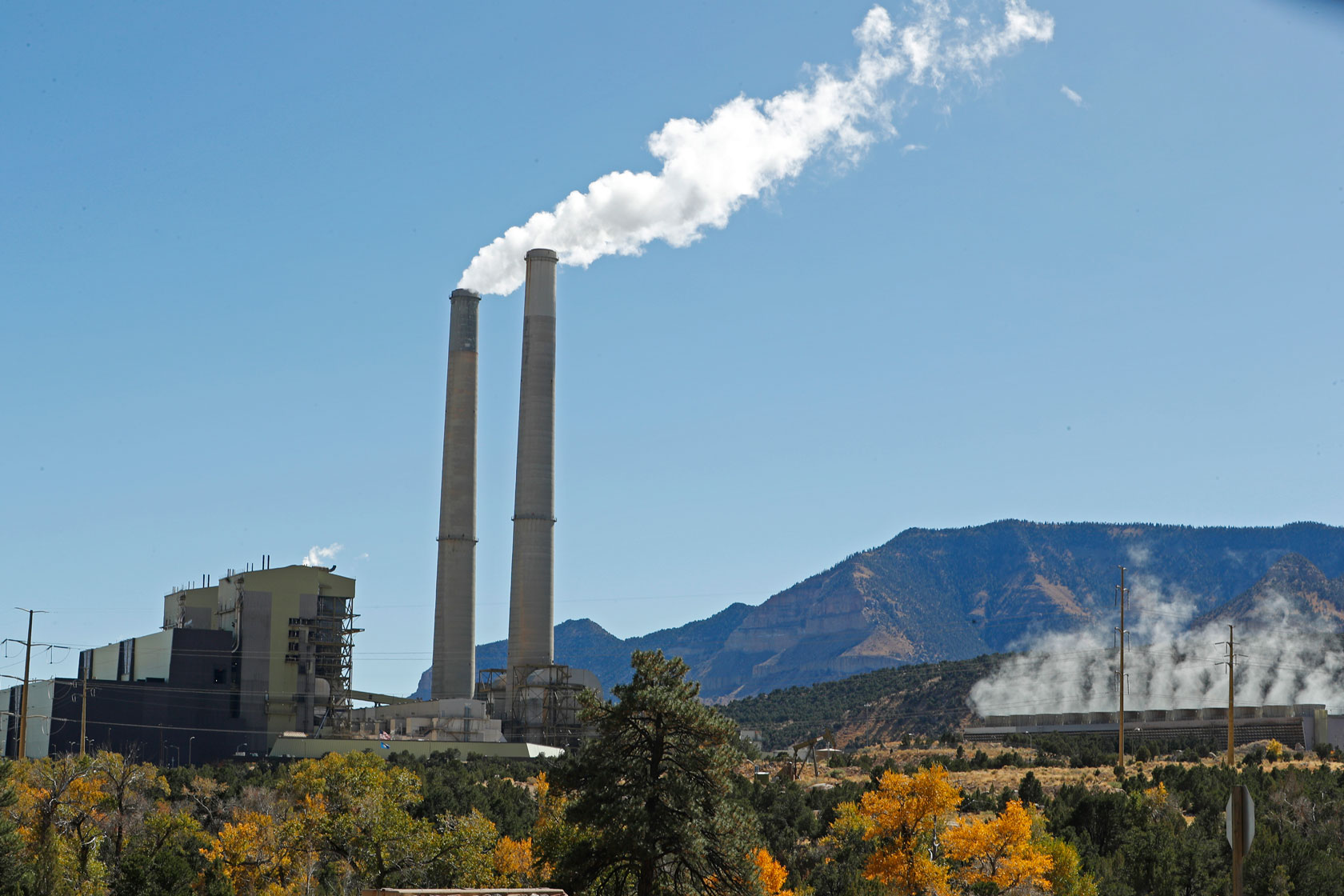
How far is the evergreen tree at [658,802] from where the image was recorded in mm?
30766

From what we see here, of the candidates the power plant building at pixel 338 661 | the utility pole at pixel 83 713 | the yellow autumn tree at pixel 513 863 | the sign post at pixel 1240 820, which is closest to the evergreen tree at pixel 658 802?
the yellow autumn tree at pixel 513 863

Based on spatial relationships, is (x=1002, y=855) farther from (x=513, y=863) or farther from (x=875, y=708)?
(x=875, y=708)

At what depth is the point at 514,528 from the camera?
327 ft

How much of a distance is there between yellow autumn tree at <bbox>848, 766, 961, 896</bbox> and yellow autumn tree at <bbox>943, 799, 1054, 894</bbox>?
95 centimetres

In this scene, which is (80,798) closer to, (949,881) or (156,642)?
(949,881)

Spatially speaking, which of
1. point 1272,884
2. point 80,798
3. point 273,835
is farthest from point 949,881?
point 80,798

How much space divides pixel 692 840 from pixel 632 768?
2.17 meters

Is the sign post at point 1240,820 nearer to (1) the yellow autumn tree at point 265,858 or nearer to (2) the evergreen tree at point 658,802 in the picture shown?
(2) the evergreen tree at point 658,802

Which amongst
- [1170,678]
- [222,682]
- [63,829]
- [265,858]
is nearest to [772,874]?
[265,858]

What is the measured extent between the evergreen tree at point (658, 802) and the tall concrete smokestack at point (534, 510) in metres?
67.1

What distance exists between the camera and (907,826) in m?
47.8

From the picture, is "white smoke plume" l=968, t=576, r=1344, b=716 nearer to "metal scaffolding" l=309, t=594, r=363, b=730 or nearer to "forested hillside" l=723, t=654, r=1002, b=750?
"forested hillside" l=723, t=654, r=1002, b=750

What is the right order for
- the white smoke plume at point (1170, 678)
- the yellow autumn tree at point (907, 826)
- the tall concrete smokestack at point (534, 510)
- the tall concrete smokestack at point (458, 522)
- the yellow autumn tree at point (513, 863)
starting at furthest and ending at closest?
the white smoke plume at point (1170, 678) → the tall concrete smokestack at point (458, 522) → the tall concrete smokestack at point (534, 510) → the yellow autumn tree at point (907, 826) → the yellow autumn tree at point (513, 863)

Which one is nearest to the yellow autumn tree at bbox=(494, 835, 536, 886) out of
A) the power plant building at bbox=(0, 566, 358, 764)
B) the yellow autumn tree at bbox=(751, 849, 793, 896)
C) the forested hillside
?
the yellow autumn tree at bbox=(751, 849, 793, 896)
